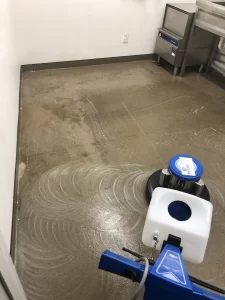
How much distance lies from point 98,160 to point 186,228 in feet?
3.10

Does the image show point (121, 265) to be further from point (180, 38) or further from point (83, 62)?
point (83, 62)

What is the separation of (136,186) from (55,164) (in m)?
0.58

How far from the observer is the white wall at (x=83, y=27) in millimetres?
2527

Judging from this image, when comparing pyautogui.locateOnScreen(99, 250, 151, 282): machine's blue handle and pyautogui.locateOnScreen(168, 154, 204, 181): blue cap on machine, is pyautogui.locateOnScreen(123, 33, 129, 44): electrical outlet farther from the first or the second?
pyautogui.locateOnScreen(99, 250, 151, 282): machine's blue handle

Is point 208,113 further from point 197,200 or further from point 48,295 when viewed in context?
point 48,295

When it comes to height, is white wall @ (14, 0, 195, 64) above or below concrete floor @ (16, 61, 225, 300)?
above

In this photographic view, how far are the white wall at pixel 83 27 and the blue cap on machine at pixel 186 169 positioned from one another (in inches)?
80.6

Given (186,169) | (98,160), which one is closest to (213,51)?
(98,160)

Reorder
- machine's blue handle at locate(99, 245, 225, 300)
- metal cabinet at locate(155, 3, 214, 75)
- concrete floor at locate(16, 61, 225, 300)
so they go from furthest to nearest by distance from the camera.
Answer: metal cabinet at locate(155, 3, 214, 75), concrete floor at locate(16, 61, 225, 300), machine's blue handle at locate(99, 245, 225, 300)

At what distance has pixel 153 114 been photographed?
2342 millimetres

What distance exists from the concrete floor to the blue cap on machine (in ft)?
1.20

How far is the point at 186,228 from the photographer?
1009 millimetres

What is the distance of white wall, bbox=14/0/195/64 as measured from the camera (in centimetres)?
253

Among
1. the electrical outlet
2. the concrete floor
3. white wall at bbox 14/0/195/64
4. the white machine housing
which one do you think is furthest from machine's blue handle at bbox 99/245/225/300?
the electrical outlet
